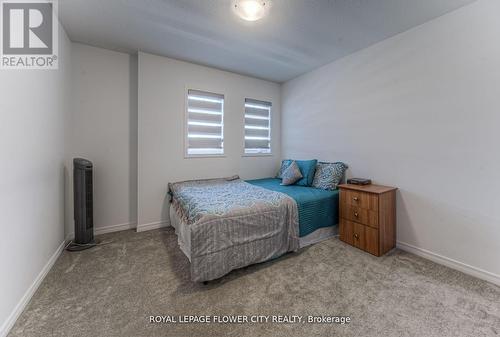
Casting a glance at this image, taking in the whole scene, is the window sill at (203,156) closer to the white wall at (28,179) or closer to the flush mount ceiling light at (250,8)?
the white wall at (28,179)

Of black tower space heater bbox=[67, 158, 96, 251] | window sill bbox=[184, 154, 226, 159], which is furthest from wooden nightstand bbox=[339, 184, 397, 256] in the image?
black tower space heater bbox=[67, 158, 96, 251]

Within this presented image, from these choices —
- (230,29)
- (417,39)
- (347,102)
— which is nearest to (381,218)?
(347,102)

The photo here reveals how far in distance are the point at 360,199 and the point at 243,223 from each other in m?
1.48

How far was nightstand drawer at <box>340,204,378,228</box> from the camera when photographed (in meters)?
2.33

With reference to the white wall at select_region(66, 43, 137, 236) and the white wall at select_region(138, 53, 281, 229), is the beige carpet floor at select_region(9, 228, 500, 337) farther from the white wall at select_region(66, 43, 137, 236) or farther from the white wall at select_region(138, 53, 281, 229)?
Result: the white wall at select_region(138, 53, 281, 229)

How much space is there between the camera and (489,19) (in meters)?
1.85

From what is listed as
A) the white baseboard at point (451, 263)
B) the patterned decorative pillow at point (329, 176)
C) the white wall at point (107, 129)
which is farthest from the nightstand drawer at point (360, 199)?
the white wall at point (107, 129)

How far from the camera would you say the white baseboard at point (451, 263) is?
1857 millimetres

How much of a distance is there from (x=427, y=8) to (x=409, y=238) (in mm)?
2448

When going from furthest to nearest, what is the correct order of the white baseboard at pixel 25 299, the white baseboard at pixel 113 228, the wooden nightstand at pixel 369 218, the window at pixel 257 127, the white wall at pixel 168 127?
the window at pixel 257 127
the white wall at pixel 168 127
the white baseboard at pixel 113 228
the wooden nightstand at pixel 369 218
the white baseboard at pixel 25 299

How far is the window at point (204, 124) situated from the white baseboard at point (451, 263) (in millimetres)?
2978

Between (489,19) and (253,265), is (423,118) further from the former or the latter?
(253,265)

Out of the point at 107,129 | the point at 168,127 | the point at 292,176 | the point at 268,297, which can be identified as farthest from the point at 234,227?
the point at 107,129

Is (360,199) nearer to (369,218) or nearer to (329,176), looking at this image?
(369,218)
